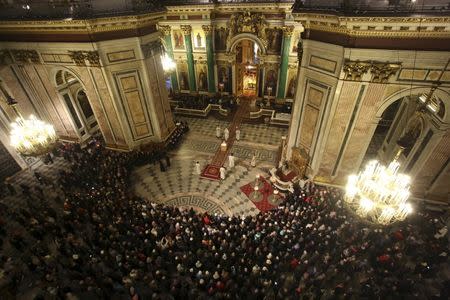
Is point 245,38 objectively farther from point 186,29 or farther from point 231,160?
point 231,160

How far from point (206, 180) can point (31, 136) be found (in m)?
7.51

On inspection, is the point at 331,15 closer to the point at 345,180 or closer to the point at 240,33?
the point at 345,180

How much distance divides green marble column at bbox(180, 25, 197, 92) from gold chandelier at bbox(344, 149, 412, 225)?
52.3ft

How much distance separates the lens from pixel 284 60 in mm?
17719

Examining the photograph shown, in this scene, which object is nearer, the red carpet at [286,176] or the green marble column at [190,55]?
the red carpet at [286,176]

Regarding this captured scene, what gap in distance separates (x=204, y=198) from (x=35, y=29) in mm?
10864

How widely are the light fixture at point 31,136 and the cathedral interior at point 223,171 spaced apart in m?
0.07

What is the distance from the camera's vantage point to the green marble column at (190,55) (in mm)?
17797

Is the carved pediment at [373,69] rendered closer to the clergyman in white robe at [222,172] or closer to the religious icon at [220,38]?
the clergyman in white robe at [222,172]

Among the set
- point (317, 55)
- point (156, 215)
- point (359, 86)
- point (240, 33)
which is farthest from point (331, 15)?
point (240, 33)

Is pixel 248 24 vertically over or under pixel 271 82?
over

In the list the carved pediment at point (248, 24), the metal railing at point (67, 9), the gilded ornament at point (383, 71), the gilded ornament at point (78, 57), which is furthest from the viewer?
the carved pediment at point (248, 24)

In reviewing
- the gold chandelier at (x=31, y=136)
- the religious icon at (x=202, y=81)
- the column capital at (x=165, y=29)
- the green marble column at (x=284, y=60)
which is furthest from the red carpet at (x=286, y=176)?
the column capital at (x=165, y=29)

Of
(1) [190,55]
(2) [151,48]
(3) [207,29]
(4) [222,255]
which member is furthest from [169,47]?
(4) [222,255]
